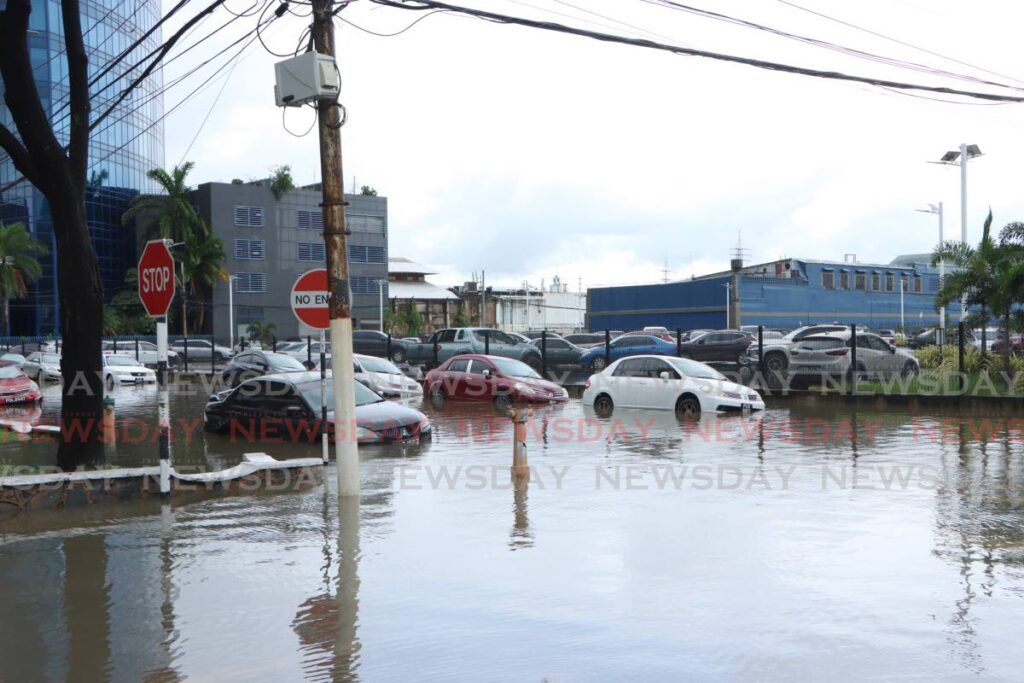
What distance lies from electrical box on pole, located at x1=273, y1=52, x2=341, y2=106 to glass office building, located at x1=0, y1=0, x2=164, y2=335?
186ft

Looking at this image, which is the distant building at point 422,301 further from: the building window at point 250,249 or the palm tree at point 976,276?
the palm tree at point 976,276

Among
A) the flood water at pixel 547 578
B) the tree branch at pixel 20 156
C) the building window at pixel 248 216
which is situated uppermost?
the building window at pixel 248 216

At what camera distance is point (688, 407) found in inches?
859

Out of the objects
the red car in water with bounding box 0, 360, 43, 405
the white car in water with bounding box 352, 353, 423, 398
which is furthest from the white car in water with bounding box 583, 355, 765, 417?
the red car in water with bounding box 0, 360, 43, 405

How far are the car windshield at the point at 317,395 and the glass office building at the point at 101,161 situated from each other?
2060 inches

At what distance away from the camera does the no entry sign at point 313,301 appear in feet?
39.9

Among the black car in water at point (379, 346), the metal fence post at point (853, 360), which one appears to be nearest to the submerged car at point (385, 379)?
the metal fence post at point (853, 360)

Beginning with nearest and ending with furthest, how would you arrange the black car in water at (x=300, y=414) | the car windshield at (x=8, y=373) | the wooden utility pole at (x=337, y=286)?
the wooden utility pole at (x=337, y=286) < the black car in water at (x=300, y=414) < the car windshield at (x=8, y=373)

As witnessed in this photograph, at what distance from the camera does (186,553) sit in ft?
29.6

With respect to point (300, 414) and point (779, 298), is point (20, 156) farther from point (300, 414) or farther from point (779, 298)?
point (779, 298)

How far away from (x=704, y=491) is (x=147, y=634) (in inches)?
272

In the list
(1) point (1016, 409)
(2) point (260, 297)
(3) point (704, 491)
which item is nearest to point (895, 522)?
(3) point (704, 491)

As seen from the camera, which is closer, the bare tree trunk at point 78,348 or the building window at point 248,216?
the bare tree trunk at point 78,348

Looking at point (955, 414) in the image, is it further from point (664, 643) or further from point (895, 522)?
point (664, 643)
